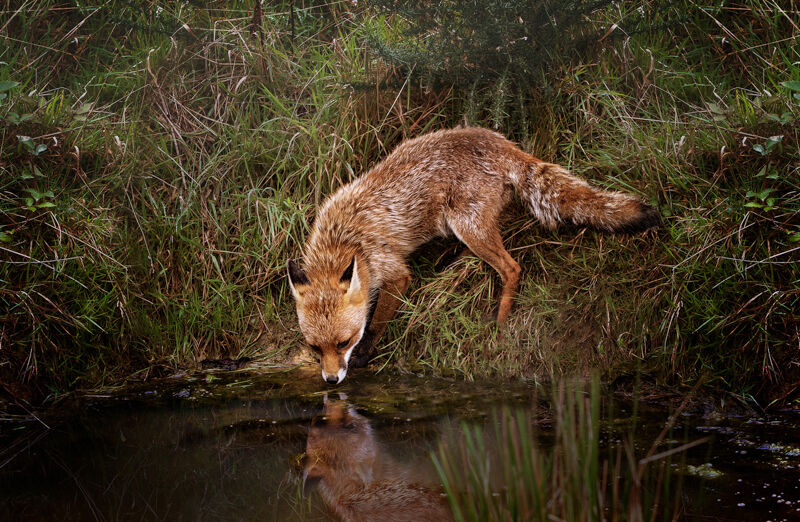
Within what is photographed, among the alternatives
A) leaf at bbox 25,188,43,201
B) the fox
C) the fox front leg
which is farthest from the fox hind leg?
leaf at bbox 25,188,43,201

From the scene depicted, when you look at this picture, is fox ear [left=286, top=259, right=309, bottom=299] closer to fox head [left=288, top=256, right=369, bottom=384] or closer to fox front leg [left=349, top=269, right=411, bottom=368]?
fox head [left=288, top=256, right=369, bottom=384]

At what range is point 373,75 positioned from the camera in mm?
5910

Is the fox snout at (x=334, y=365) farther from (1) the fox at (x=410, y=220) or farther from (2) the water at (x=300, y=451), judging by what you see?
(2) the water at (x=300, y=451)

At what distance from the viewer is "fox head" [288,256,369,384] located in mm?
4523

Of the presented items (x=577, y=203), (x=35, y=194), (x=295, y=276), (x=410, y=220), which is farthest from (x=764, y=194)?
(x=35, y=194)

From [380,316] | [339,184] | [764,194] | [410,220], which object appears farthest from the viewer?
[339,184]

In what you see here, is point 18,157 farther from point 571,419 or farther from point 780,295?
point 780,295

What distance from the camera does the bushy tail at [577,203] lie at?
436cm

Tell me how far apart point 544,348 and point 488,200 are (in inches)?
48.7

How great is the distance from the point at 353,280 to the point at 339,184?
134 centimetres

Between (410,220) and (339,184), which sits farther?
(339,184)

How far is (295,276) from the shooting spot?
15.2 feet

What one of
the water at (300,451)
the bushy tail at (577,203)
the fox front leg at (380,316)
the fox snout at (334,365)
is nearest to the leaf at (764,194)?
the bushy tail at (577,203)

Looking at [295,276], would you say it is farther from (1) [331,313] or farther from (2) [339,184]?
(2) [339,184]
